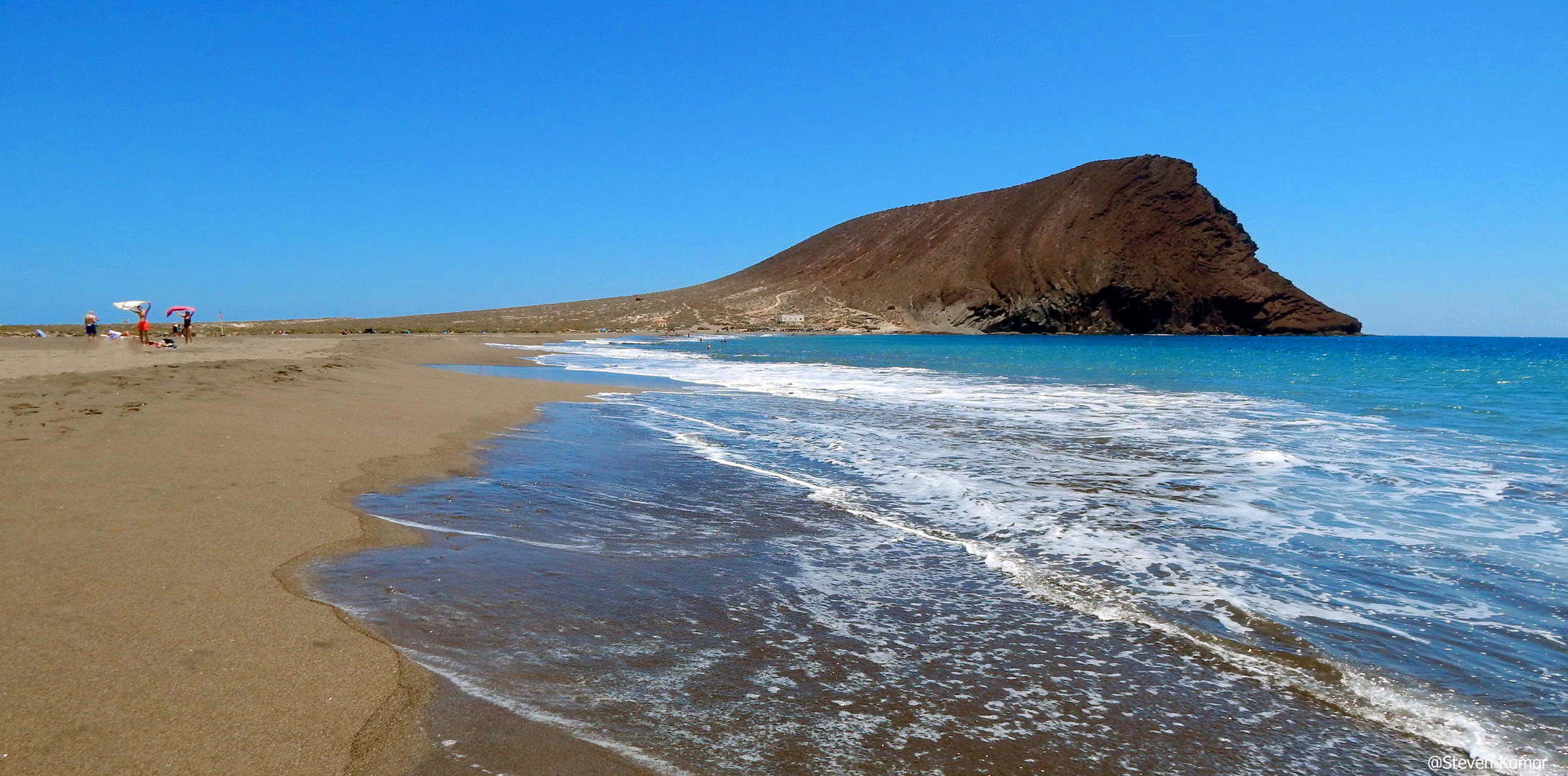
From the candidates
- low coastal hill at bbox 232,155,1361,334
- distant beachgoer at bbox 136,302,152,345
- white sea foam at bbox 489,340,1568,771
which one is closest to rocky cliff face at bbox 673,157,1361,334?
low coastal hill at bbox 232,155,1361,334

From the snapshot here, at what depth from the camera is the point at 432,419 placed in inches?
481

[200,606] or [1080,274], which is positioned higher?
[1080,274]

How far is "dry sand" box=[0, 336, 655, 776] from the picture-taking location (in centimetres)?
294

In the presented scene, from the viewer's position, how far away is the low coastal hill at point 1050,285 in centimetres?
11469

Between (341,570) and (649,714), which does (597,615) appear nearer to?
(649,714)

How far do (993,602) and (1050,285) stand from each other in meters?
122

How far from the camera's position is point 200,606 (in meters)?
4.15

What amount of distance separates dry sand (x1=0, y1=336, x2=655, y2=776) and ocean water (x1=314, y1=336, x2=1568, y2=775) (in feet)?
1.11

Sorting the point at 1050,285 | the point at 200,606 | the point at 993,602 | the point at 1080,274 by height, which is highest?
the point at 1080,274

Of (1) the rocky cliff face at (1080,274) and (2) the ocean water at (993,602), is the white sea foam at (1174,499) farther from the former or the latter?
(1) the rocky cliff face at (1080,274)

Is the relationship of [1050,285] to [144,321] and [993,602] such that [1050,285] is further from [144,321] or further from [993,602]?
[993,602]

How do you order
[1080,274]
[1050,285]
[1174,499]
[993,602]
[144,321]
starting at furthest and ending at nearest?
[1080,274] → [1050,285] → [144,321] → [1174,499] → [993,602]

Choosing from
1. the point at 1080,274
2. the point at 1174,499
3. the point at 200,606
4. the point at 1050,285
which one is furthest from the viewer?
the point at 1080,274

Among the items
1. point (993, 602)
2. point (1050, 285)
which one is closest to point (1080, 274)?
point (1050, 285)
